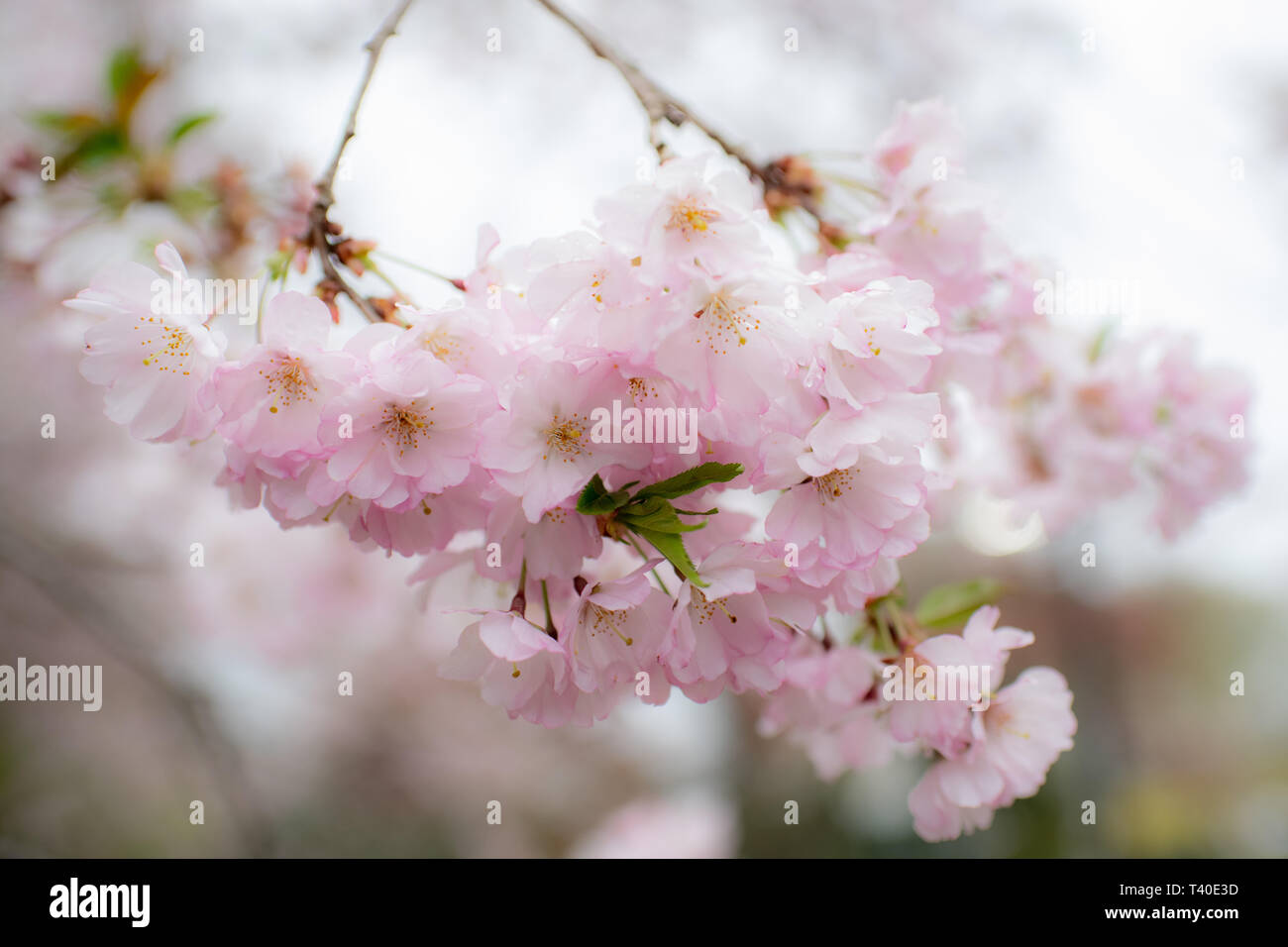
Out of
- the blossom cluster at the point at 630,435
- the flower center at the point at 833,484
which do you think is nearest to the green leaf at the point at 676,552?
the blossom cluster at the point at 630,435

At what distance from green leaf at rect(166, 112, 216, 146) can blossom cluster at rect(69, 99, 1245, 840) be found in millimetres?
729

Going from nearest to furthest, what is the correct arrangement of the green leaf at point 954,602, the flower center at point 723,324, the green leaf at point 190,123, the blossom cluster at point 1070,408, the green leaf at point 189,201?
1. the flower center at point 723,324
2. the green leaf at point 954,602
3. the blossom cluster at point 1070,408
4. the green leaf at point 190,123
5. the green leaf at point 189,201

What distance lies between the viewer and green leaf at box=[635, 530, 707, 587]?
0.66 m

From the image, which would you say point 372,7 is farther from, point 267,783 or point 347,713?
point 267,783

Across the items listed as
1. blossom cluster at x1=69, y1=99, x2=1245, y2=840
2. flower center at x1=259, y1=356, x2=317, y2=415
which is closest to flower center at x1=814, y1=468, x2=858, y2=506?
blossom cluster at x1=69, y1=99, x2=1245, y2=840

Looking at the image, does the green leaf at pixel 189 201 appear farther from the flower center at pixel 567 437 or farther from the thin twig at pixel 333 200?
the flower center at pixel 567 437

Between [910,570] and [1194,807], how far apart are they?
2.51 m

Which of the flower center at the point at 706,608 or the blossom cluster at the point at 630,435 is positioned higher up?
the blossom cluster at the point at 630,435

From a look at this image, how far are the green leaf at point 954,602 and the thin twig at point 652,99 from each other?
0.52 m

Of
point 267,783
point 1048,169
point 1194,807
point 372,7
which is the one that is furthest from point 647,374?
point 1194,807

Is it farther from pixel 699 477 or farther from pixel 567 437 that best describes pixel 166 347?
pixel 699 477

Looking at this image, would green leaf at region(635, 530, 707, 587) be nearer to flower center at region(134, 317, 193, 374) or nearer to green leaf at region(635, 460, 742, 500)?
green leaf at region(635, 460, 742, 500)

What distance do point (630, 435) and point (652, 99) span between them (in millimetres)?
360

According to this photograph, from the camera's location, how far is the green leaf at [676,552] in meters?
0.66
